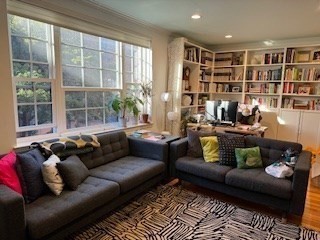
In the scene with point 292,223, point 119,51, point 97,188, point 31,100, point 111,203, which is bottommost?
point 292,223

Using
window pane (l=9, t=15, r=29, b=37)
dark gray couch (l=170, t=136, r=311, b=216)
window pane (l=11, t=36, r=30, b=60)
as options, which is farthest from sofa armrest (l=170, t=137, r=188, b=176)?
window pane (l=9, t=15, r=29, b=37)

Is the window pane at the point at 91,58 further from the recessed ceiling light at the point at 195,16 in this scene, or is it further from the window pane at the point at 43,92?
the recessed ceiling light at the point at 195,16

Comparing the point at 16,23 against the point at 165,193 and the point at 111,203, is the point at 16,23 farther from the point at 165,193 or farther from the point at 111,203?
the point at 165,193

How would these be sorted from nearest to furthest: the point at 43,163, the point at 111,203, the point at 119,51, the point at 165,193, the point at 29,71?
1. the point at 43,163
2. the point at 111,203
3. the point at 29,71
4. the point at 165,193
5. the point at 119,51

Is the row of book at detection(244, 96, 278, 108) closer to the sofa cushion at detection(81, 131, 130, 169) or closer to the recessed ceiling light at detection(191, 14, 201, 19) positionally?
the recessed ceiling light at detection(191, 14, 201, 19)

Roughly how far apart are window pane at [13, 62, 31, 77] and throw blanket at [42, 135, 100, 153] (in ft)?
2.57

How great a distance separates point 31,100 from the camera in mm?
2598

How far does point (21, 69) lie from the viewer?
2482 mm

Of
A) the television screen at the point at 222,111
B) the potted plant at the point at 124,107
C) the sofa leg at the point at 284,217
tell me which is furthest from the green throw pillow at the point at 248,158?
the potted plant at the point at 124,107

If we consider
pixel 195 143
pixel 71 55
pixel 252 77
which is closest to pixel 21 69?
pixel 71 55

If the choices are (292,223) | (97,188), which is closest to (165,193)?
(97,188)

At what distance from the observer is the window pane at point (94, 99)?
10.7 ft

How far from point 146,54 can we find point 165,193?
2446 millimetres

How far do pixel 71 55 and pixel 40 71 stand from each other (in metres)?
0.49
